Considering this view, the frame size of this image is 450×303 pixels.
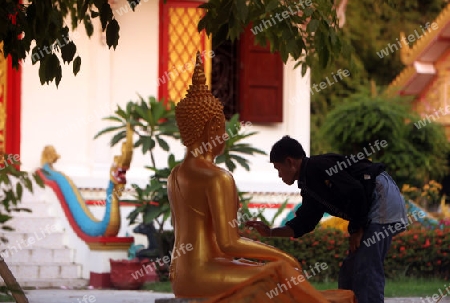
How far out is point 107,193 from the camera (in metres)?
12.5

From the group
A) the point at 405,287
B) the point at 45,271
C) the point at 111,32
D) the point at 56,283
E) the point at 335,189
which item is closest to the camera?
the point at 335,189

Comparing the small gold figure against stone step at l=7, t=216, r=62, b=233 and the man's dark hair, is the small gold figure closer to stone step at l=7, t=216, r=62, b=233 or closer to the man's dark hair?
the man's dark hair

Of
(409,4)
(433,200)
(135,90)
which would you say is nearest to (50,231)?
(135,90)

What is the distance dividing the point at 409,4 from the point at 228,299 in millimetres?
22064

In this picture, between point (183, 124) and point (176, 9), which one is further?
point (176, 9)

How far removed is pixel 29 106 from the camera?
14094mm

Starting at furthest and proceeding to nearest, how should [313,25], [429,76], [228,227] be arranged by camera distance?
1. [429,76]
2. [313,25]
3. [228,227]

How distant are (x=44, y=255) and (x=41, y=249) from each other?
88 millimetres

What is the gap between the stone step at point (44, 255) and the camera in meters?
12.9

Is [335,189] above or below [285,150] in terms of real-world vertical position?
below

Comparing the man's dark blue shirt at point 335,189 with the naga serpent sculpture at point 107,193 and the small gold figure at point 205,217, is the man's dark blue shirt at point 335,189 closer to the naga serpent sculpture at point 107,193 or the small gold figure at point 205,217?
the small gold figure at point 205,217

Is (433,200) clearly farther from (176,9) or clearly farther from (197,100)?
(197,100)

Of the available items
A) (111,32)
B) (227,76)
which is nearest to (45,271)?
(227,76)

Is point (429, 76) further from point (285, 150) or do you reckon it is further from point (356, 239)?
point (285, 150)
